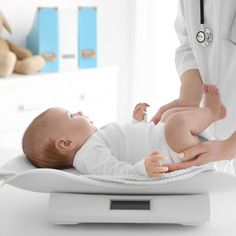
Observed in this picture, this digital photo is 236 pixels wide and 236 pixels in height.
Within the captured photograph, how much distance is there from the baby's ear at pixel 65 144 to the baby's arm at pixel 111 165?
0.04m

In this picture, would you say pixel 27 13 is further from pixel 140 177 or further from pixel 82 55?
pixel 140 177

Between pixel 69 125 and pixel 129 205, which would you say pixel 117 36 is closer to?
pixel 69 125

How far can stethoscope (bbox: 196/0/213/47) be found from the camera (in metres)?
1.60

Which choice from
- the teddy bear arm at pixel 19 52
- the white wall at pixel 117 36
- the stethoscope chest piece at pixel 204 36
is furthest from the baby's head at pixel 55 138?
the white wall at pixel 117 36

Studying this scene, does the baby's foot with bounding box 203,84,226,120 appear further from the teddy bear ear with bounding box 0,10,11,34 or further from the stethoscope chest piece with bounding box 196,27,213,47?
the teddy bear ear with bounding box 0,10,11,34

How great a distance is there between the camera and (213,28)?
63.6 inches

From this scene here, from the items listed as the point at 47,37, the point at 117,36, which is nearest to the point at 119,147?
the point at 47,37

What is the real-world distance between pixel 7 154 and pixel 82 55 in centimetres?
190

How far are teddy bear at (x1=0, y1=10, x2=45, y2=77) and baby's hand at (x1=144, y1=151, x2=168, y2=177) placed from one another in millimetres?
2020

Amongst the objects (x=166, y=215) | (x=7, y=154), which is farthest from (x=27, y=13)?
(x=166, y=215)

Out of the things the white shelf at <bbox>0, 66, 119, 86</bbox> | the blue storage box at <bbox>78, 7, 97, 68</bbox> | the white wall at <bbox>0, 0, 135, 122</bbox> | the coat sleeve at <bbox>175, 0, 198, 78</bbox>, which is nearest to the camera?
the coat sleeve at <bbox>175, 0, 198, 78</bbox>

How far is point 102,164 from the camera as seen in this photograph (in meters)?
1.29

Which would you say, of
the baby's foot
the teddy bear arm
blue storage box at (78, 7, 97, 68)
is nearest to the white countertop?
the baby's foot

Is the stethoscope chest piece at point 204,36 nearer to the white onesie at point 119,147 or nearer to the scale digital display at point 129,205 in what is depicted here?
the white onesie at point 119,147
